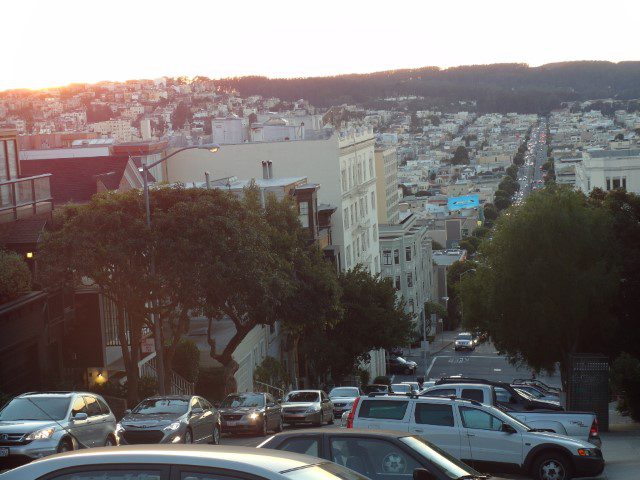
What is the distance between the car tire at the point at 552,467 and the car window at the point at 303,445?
6539 millimetres

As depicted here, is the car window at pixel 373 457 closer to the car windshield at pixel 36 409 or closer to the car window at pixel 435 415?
the car window at pixel 435 415

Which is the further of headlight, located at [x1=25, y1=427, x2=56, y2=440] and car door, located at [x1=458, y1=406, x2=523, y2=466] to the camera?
car door, located at [x1=458, y1=406, x2=523, y2=466]

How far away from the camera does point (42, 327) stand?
30500 mm

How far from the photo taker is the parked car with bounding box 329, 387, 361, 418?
38.9m

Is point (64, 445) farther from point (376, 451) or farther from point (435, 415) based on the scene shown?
point (376, 451)

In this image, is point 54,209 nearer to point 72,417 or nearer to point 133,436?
point 133,436

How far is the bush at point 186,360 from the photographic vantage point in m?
39.0

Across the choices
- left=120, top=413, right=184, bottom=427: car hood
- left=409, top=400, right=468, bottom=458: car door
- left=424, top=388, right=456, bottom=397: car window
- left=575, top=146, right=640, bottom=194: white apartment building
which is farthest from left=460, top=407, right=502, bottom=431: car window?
left=575, top=146, right=640, bottom=194: white apartment building

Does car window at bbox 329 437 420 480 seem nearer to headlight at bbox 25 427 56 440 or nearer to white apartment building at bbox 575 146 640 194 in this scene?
headlight at bbox 25 427 56 440

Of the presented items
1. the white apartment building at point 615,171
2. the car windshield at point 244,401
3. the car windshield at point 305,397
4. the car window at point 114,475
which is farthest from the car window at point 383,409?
the white apartment building at point 615,171

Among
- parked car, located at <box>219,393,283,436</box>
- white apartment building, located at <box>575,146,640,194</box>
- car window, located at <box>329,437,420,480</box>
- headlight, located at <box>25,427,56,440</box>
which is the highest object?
car window, located at <box>329,437,420,480</box>

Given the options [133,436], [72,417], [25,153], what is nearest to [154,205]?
[133,436]

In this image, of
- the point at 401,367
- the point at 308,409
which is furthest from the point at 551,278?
the point at 401,367

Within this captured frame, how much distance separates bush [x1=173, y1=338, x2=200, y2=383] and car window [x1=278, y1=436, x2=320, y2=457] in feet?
85.8
